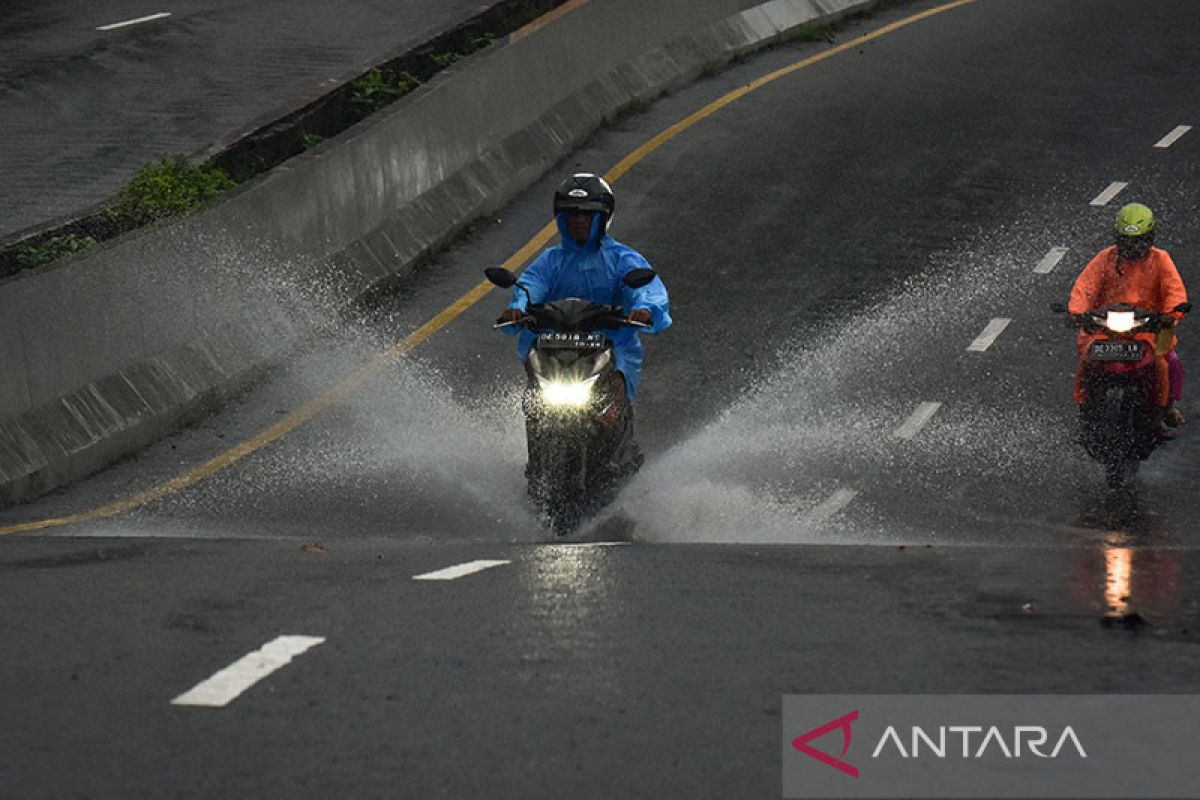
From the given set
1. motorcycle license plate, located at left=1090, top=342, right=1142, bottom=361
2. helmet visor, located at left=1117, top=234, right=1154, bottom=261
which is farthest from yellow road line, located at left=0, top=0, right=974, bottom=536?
helmet visor, located at left=1117, top=234, right=1154, bottom=261

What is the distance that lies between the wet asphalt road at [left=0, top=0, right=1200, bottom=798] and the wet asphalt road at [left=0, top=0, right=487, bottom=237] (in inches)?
137

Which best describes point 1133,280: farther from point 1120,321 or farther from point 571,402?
point 571,402

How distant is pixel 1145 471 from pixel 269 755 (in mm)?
9814

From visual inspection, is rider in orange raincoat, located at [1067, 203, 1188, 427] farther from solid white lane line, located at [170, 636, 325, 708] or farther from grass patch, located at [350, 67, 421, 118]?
grass patch, located at [350, 67, 421, 118]

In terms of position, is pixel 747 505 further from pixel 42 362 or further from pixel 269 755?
pixel 269 755

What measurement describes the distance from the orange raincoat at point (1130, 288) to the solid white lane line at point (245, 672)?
302 inches

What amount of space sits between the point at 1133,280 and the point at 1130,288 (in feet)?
0.18

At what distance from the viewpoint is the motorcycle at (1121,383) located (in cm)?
1478

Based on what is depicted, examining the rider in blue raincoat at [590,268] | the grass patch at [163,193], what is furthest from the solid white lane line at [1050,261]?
the rider in blue raincoat at [590,268]

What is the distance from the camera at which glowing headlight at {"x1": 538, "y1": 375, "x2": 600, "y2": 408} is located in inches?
508

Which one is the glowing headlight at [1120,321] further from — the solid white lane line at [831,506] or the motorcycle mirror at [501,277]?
the motorcycle mirror at [501,277]

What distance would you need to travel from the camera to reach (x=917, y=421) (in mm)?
16938

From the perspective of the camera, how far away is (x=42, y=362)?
14789 mm

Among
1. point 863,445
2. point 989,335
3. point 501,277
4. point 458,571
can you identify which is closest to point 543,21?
point 989,335
